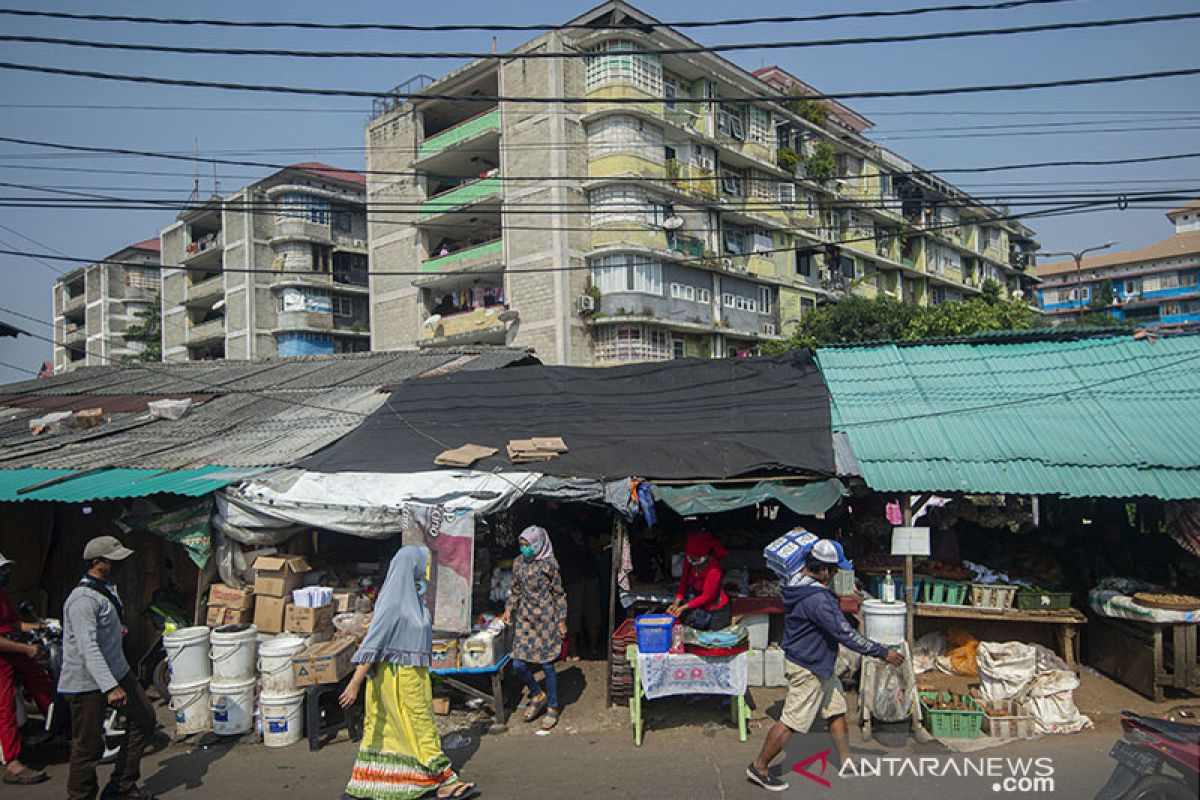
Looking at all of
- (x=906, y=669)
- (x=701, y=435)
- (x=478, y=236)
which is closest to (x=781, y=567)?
(x=906, y=669)

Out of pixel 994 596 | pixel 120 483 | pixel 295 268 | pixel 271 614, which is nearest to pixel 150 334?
pixel 295 268

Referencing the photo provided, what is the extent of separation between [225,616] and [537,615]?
12.4ft

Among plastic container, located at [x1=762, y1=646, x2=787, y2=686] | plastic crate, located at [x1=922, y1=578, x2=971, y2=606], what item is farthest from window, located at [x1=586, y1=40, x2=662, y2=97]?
plastic container, located at [x1=762, y1=646, x2=787, y2=686]

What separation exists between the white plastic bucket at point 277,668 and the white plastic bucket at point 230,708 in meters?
0.25

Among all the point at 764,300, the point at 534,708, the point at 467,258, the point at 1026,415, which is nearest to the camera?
the point at 534,708

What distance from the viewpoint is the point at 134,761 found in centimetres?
579

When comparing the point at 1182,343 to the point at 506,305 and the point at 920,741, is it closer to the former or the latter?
the point at 920,741

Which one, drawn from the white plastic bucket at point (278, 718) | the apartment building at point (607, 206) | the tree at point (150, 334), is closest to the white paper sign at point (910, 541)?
the white plastic bucket at point (278, 718)

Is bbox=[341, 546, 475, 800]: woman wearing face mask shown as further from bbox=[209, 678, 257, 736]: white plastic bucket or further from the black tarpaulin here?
the black tarpaulin

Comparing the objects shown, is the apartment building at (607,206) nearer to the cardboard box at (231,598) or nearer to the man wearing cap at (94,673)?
the cardboard box at (231,598)

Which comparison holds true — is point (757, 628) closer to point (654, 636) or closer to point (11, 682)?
point (654, 636)

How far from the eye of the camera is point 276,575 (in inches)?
327

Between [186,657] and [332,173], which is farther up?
[332,173]

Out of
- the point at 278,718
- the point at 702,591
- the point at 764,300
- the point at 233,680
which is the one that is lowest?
the point at 278,718
